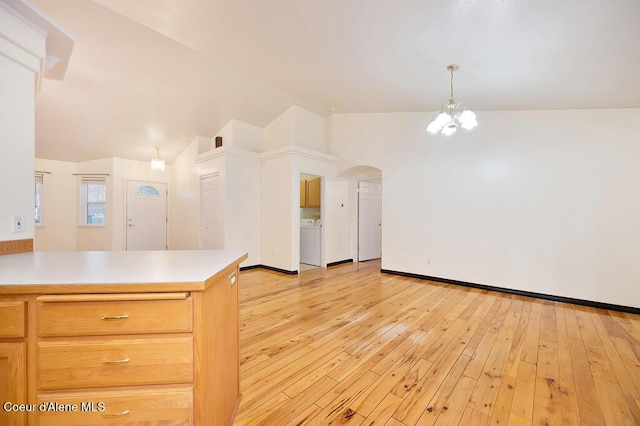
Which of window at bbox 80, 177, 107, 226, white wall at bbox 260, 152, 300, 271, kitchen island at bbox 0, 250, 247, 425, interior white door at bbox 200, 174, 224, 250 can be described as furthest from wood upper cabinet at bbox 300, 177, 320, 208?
kitchen island at bbox 0, 250, 247, 425

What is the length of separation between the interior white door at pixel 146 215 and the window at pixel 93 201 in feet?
2.07

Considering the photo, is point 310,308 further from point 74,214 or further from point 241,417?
point 74,214

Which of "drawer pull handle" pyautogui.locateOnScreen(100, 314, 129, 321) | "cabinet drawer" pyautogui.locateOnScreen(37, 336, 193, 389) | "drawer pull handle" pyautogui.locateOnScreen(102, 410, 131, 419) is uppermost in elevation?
"drawer pull handle" pyautogui.locateOnScreen(100, 314, 129, 321)

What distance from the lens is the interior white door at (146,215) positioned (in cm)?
671

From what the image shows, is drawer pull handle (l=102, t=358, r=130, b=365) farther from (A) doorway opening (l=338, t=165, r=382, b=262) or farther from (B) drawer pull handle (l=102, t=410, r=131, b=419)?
(A) doorway opening (l=338, t=165, r=382, b=262)

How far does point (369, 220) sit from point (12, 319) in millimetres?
6019

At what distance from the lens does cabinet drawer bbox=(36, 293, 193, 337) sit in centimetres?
101

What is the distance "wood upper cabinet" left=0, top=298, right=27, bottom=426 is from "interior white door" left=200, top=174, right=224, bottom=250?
410 cm

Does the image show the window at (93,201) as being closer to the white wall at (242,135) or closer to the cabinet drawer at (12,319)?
the white wall at (242,135)

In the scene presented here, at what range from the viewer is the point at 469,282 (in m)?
4.28

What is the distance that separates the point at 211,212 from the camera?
5.48 metres

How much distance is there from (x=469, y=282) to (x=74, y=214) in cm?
891

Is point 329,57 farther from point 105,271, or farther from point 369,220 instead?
point 369,220

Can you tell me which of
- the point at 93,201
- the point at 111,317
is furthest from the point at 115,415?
the point at 93,201
